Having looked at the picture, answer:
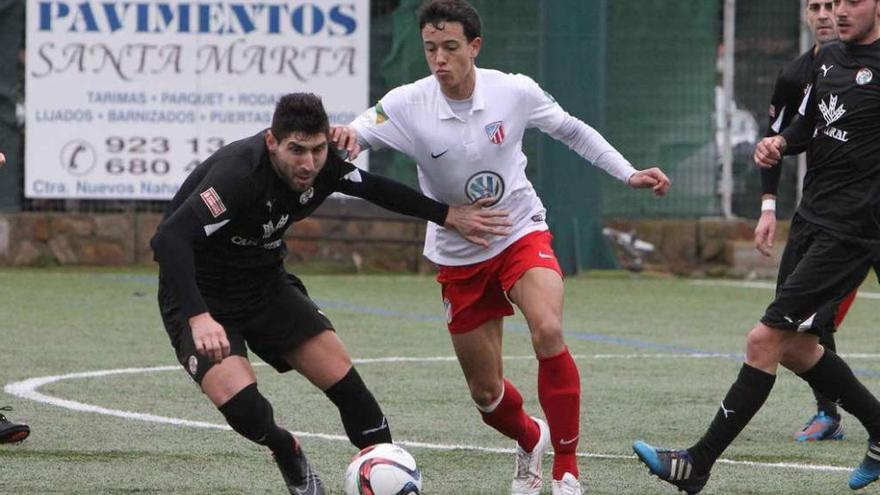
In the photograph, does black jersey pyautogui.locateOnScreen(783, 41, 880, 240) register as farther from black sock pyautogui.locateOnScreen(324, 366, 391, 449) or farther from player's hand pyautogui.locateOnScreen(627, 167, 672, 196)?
black sock pyautogui.locateOnScreen(324, 366, 391, 449)

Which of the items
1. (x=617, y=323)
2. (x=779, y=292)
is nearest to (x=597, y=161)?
(x=779, y=292)

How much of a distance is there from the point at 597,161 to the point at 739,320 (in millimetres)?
7033

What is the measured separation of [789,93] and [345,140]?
6.37ft

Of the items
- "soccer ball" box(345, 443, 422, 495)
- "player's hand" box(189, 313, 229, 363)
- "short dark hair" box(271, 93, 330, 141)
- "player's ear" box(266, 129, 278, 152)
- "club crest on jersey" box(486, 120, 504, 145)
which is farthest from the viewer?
"club crest on jersey" box(486, 120, 504, 145)

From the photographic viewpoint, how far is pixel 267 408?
644cm

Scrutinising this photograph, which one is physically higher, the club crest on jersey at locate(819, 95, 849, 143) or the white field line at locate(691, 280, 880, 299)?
the club crest on jersey at locate(819, 95, 849, 143)

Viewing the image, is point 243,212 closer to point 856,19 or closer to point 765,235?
point 765,235

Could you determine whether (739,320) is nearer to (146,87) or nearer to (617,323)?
(617,323)

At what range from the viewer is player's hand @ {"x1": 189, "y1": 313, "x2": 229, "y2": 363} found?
596 cm

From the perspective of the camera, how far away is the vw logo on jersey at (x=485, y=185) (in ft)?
23.7

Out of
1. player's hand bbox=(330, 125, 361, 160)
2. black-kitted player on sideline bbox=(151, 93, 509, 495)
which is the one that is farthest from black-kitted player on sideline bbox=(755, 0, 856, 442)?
player's hand bbox=(330, 125, 361, 160)

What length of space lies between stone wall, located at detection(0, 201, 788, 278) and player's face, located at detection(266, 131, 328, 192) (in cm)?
1129

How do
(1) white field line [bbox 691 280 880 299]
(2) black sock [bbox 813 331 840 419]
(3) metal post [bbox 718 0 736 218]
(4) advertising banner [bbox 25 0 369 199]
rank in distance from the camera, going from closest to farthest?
(2) black sock [bbox 813 331 840 419] → (1) white field line [bbox 691 280 880 299] → (4) advertising banner [bbox 25 0 369 199] → (3) metal post [bbox 718 0 736 218]

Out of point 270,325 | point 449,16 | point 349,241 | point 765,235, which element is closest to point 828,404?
point 765,235
